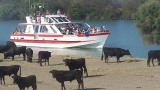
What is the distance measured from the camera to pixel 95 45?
4950 centimetres

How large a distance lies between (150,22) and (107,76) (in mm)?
23000

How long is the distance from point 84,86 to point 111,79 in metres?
2.31

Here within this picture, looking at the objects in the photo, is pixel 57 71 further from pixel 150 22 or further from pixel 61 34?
pixel 61 34

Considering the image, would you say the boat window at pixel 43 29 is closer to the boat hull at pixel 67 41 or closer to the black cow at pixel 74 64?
the boat hull at pixel 67 41

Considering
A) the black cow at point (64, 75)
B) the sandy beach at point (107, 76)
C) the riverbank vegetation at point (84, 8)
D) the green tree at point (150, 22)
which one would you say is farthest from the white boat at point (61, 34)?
the riverbank vegetation at point (84, 8)

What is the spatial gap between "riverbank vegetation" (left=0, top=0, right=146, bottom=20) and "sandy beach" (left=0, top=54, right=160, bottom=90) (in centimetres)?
7988

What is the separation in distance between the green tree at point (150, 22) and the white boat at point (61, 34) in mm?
4504

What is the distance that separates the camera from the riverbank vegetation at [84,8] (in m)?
113

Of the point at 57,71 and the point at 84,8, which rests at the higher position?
the point at 84,8

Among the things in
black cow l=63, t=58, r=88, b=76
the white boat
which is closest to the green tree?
Answer: the white boat

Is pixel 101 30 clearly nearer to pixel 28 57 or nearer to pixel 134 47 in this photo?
pixel 134 47

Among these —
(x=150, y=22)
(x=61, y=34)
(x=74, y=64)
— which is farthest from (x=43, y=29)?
(x=74, y=64)

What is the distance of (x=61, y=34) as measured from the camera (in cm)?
4909

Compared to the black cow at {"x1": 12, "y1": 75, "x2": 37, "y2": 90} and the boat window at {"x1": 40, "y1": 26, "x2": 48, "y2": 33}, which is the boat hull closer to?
the boat window at {"x1": 40, "y1": 26, "x2": 48, "y2": 33}
